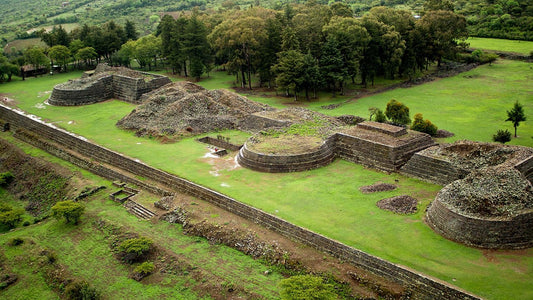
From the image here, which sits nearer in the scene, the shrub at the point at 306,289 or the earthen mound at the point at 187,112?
the shrub at the point at 306,289

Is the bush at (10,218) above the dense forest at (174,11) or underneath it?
underneath

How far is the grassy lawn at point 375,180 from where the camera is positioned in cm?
1909

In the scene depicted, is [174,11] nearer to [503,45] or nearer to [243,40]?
[243,40]

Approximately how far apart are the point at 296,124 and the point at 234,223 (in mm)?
13226

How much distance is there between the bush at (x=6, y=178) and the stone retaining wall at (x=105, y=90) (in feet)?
51.5

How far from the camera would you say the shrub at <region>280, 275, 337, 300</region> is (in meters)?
17.6

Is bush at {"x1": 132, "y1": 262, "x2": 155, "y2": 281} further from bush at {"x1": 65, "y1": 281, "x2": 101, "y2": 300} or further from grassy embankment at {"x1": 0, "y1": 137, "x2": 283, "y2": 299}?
bush at {"x1": 65, "y1": 281, "x2": 101, "y2": 300}

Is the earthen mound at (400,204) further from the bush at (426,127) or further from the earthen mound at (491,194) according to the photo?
the bush at (426,127)

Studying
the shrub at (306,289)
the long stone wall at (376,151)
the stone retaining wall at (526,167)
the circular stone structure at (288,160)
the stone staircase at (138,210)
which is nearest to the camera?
the shrub at (306,289)

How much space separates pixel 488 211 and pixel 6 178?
35.5 meters

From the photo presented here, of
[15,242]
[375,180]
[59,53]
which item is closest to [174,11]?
[59,53]

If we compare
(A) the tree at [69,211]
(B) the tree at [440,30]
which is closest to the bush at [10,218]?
(A) the tree at [69,211]

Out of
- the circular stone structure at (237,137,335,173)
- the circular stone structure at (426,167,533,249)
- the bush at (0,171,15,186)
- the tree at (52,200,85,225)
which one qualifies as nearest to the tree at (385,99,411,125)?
the circular stone structure at (237,137,335,173)

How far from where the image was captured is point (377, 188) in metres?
26.3
